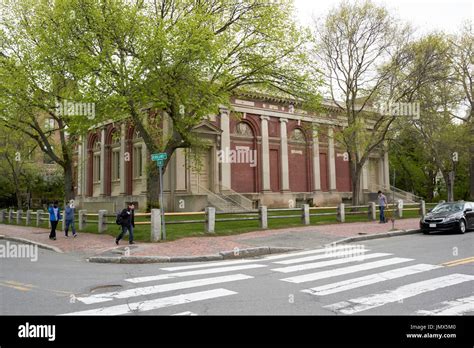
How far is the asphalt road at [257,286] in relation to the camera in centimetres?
645

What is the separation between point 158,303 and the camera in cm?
681

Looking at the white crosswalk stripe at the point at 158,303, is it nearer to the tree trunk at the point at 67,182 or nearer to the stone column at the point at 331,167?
the tree trunk at the point at 67,182

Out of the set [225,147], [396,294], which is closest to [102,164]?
[225,147]

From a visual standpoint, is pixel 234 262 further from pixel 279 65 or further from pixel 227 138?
pixel 227 138

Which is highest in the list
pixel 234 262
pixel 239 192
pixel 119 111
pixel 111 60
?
pixel 111 60

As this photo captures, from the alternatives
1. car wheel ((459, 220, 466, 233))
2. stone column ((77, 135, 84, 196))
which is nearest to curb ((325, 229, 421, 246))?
car wheel ((459, 220, 466, 233))

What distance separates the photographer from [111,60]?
18.9 metres

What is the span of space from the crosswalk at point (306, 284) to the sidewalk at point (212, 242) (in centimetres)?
231

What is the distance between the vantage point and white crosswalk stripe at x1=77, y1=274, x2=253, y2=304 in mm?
7297

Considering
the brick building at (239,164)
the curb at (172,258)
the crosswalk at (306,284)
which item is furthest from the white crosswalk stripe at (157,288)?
the brick building at (239,164)

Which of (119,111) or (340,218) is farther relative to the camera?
(340,218)
